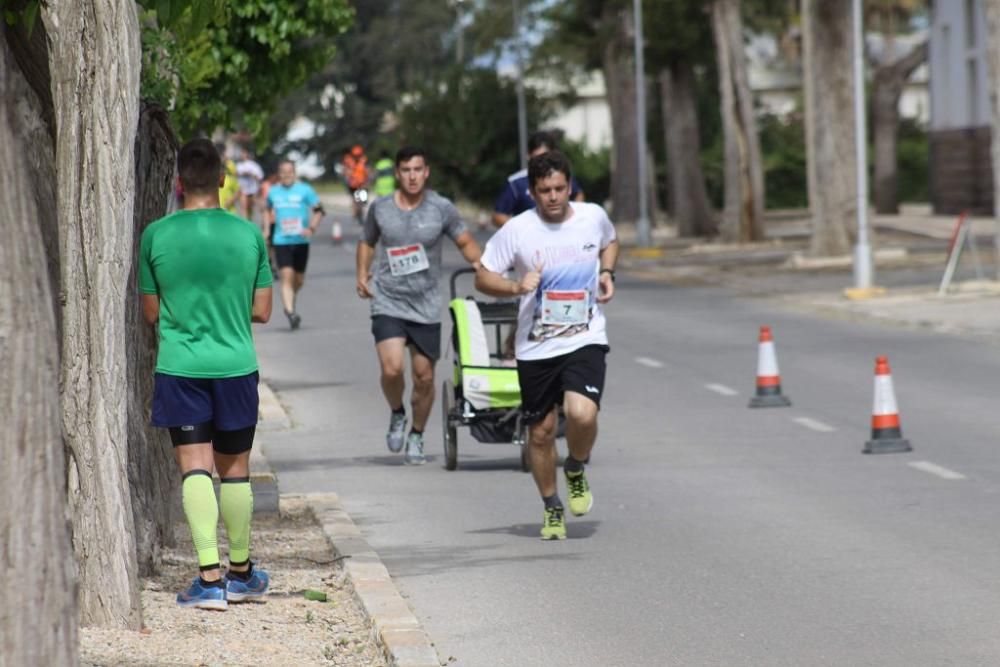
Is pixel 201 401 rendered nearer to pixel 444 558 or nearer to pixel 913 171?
pixel 444 558

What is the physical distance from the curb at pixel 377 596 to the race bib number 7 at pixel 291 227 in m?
13.1

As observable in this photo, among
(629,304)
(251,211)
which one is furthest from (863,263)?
(251,211)

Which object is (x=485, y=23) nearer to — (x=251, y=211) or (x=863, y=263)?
(x=251, y=211)

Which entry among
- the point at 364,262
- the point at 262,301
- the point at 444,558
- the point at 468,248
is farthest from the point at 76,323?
the point at 364,262

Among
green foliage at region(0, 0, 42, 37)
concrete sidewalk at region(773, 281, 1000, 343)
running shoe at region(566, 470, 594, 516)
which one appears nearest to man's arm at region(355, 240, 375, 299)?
running shoe at region(566, 470, 594, 516)

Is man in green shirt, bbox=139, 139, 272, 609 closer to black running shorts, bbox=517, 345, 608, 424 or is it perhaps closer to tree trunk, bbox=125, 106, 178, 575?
tree trunk, bbox=125, 106, 178, 575

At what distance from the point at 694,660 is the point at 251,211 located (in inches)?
1078

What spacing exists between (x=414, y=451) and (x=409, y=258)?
1220mm

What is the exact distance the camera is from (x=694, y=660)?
7.48 meters

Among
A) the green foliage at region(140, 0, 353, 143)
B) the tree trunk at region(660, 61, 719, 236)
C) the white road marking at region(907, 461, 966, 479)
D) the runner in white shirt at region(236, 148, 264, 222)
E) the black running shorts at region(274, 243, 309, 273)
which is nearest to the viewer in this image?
the white road marking at region(907, 461, 966, 479)

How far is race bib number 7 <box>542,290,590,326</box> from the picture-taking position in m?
10.0

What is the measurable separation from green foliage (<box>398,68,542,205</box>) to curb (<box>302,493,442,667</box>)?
5187 centimetres

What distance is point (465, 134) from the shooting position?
62.8 meters

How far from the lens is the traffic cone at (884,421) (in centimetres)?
1311
